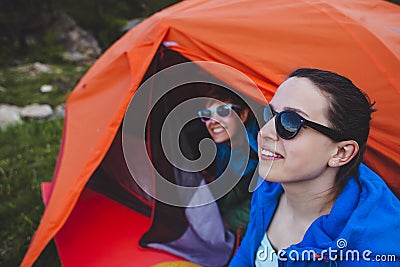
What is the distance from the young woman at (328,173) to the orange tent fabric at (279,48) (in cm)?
36

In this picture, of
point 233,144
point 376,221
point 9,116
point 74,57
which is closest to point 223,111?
point 233,144

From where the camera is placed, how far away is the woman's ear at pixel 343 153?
90 cm

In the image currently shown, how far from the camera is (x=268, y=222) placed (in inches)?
43.3

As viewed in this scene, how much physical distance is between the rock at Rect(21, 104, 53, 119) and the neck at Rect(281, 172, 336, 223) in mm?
3546

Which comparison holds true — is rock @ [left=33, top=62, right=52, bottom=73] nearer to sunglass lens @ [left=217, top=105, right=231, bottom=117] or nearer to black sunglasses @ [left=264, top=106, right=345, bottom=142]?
sunglass lens @ [left=217, top=105, right=231, bottom=117]

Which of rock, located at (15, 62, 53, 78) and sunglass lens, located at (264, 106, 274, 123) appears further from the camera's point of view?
rock, located at (15, 62, 53, 78)

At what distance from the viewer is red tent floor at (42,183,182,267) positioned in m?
1.75

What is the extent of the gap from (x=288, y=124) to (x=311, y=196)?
0.21 m

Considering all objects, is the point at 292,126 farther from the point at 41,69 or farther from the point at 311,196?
the point at 41,69

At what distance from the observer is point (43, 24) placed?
7.86 meters

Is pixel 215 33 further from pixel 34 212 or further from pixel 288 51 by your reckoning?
pixel 34 212

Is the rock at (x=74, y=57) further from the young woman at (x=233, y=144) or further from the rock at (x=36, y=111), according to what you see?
the young woman at (x=233, y=144)

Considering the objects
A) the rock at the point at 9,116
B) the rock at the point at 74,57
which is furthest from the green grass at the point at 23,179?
the rock at the point at 74,57

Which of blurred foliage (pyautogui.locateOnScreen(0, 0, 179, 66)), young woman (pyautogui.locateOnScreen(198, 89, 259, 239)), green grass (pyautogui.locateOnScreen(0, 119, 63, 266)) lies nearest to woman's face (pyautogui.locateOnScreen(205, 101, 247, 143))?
young woman (pyautogui.locateOnScreen(198, 89, 259, 239))
